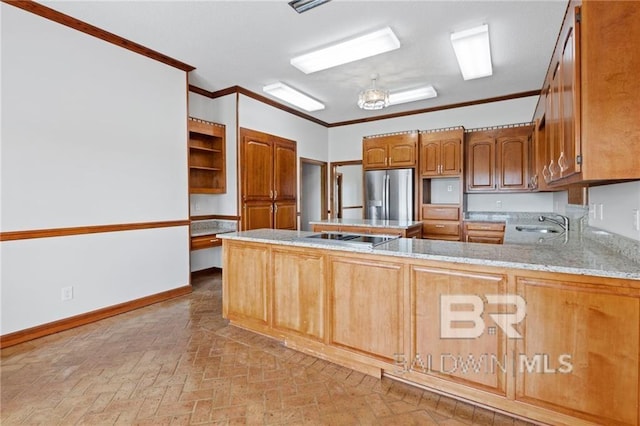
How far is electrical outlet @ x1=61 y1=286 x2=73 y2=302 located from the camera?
293cm

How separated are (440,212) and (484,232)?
2.42ft

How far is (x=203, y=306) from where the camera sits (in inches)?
141

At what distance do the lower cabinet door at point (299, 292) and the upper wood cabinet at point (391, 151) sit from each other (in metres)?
3.58

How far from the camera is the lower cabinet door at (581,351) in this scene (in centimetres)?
139

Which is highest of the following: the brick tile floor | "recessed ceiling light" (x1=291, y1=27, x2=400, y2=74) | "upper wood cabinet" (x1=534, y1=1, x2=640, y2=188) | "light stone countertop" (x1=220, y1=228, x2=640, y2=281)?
"recessed ceiling light" (x1=291, y1=27, x2=400, y2=74)

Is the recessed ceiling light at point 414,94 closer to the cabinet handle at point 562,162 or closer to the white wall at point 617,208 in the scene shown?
the white wall at point 617,208

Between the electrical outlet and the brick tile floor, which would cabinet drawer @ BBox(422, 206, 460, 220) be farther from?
the electrical outlet

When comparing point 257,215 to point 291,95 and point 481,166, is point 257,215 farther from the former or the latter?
point 481,166

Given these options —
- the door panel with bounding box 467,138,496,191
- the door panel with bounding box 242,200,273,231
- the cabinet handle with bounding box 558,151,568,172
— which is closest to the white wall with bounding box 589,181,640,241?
the cabinet handle with bounding box 558,151,568,172

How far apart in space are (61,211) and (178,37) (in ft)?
6.97

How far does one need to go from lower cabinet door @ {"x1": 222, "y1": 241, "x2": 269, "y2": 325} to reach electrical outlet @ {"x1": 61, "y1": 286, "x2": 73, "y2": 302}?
5.00 feet

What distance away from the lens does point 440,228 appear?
16.9 feet

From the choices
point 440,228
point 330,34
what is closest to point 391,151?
point 440,228

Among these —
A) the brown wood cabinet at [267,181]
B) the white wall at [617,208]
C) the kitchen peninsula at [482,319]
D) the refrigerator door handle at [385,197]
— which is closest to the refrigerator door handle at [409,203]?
the refrigerator door handle at [385,197]
